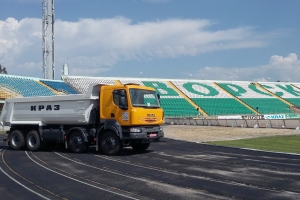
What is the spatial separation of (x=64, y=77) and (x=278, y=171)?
53342 mm

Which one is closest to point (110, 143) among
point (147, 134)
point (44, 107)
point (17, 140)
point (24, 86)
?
point (147, 134)

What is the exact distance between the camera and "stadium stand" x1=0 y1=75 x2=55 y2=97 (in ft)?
156

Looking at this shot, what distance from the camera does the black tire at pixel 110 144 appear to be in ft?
56.9

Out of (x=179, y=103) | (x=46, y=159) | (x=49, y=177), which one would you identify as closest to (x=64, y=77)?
(x=179, y=103)

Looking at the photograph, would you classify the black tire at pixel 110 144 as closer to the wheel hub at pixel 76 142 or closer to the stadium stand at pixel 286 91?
the wheel hub at pixel 76 142

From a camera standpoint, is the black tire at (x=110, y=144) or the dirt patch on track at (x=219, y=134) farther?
the dirt patch on track at (x=219, y=134)

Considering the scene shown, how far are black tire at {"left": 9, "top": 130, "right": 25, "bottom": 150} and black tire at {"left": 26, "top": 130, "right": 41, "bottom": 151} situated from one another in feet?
1.12

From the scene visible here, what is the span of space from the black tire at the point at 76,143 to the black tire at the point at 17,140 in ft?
10.6

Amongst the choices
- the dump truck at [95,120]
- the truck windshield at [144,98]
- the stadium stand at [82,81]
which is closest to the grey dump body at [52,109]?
the dump truck at [95,120]

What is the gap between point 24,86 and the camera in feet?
165

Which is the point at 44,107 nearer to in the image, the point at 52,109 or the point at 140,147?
the point at 52,109

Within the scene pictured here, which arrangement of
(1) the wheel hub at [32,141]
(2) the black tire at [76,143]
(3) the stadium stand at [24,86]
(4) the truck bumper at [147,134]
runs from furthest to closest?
(3) the stadium stand at [24,86], (1) the wheel hub at [32,141], (2) the black tire at [76,143], (4) the truck bumper at [147,134]

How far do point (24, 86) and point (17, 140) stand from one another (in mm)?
30883

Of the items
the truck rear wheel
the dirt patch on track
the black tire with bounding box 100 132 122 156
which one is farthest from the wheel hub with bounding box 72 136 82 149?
the dirt patch on track
